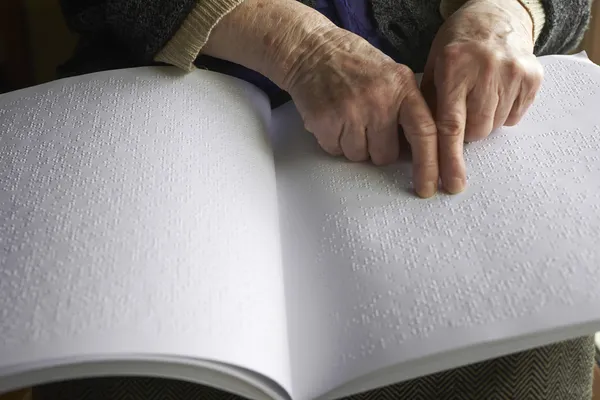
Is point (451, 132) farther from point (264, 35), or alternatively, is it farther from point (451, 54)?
point (264, 35)

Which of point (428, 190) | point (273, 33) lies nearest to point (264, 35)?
point (273, 33)

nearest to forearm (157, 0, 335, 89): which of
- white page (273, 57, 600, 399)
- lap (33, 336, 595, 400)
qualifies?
white page (273, 57, 600, 399)

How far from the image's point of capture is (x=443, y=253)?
0.48m

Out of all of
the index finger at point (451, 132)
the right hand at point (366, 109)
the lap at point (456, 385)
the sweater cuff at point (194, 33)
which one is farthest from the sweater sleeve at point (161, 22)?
the lap at point (456, 385)

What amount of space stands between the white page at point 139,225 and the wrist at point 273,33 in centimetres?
4

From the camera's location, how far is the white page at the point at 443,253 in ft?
1.42

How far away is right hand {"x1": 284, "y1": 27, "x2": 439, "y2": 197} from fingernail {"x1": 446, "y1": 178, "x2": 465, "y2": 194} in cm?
2

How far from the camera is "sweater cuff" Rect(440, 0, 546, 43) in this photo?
69 centimetres

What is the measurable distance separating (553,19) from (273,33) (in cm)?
30

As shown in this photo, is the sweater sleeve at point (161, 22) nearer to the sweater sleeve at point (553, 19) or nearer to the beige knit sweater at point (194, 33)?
the beige knit sweater at point (194, 33)

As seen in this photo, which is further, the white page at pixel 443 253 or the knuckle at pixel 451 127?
the knuckle at pixel 451 127

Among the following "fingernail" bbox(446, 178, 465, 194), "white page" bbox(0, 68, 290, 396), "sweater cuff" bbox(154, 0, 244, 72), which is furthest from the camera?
"sweater cuff" bbox(154, 0, 244, 72)

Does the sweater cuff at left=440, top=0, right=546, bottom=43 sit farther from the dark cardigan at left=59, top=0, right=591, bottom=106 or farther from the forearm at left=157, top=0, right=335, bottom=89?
the forearm at left=157, top=0, right=335, bottom=89

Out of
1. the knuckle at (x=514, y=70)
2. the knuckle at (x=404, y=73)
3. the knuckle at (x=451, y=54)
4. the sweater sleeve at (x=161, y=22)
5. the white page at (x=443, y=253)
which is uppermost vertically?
the sweater sleeve at (x=161, y=22)
